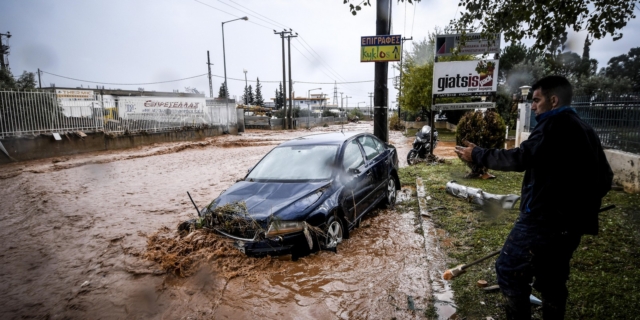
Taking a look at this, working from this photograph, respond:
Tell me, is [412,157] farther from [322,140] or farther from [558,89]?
[558,89]

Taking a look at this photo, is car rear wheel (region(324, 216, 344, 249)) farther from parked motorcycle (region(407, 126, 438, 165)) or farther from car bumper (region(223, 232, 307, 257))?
parked motorcycle (region(407, 126, 438, 165))

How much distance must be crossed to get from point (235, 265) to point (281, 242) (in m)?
0.57

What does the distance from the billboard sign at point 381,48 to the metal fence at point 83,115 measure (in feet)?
44.8

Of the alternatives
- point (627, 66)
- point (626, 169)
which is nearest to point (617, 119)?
point (626, 169)

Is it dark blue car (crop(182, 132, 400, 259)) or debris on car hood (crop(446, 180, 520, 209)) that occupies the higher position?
dark blue car (crop(182, 132, 400, 259))

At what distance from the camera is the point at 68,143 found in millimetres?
14922

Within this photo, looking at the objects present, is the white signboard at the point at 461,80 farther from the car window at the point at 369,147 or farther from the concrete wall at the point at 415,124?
the concrete wall at the point at 415,124

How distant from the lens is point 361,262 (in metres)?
4.20

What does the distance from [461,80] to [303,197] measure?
7170mm

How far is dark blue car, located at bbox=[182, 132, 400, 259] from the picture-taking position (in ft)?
12.9

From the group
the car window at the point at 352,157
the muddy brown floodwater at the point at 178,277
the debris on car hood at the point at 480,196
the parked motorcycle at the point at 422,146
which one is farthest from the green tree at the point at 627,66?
the muddy brown floodwater at the point at 178,277

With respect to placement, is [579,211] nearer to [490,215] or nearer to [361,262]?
[361,262]

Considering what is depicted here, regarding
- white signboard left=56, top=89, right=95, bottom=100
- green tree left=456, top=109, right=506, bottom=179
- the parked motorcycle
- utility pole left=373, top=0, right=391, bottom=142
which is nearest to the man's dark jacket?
green tree left=456, top=109, right=506, bottom=179

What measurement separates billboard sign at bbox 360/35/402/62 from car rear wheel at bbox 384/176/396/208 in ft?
12.6
